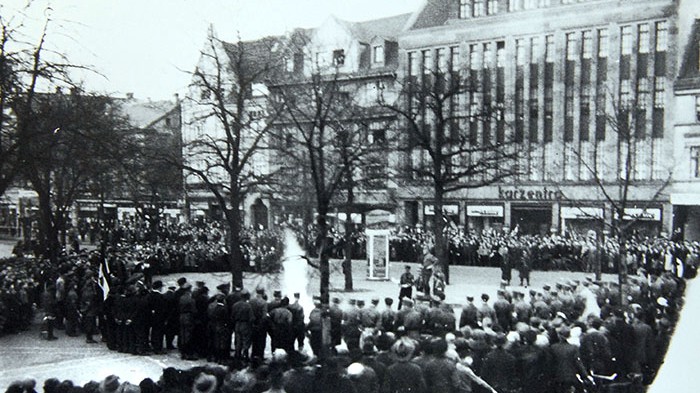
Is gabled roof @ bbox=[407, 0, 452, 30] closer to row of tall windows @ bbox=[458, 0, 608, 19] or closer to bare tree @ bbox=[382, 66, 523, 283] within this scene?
row of tall windows @ bbox=[458, 0, 608, 19]

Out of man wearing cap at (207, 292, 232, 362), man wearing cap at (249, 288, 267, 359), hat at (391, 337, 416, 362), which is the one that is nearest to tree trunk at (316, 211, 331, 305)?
man wearing cap at (249, 288, 267, 359)

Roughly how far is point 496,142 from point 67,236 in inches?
326

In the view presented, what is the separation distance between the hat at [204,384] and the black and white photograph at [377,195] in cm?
6

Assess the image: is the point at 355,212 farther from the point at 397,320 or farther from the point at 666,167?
the point at 666,167

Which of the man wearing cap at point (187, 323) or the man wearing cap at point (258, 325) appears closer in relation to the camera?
the man wearing cap at point (258, 325)

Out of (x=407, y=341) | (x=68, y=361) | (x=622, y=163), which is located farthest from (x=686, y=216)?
(x=68, y=361)

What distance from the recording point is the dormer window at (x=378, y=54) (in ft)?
30.8

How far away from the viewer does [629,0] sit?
938 cm

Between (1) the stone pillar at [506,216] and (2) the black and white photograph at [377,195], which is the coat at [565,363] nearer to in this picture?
(2) the black and white photograph at [377,195]

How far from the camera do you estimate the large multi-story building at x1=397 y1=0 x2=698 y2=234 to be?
864cm

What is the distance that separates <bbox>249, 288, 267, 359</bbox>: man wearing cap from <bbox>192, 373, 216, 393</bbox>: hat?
11.4 ft

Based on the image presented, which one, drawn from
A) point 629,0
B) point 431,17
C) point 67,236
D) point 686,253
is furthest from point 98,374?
point 629,0

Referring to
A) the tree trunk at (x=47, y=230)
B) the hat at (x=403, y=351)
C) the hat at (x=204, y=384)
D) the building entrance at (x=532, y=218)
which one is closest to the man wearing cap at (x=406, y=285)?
the building entrance at (x=532, y=218)

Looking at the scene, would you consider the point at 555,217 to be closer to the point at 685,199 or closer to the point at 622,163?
the point at 622,163
